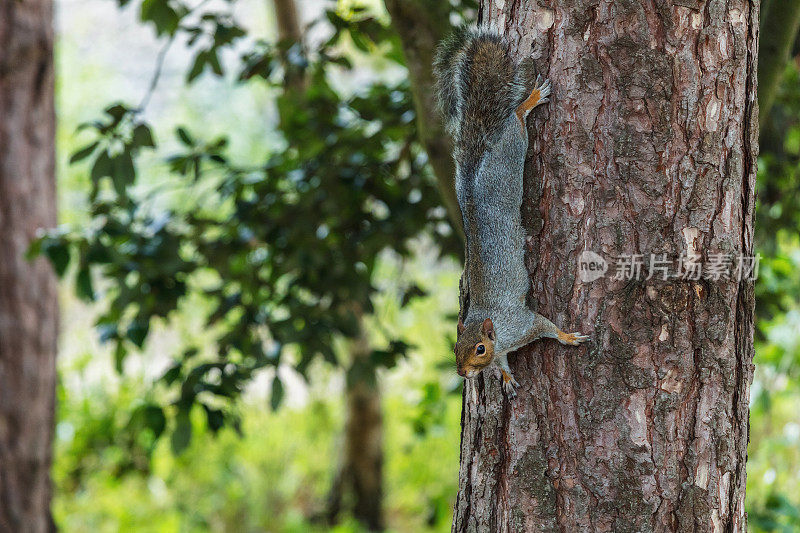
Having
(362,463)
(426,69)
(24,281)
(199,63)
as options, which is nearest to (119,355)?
(199,63)

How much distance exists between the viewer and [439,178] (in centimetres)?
158

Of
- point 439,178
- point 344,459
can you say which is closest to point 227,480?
point 344,459

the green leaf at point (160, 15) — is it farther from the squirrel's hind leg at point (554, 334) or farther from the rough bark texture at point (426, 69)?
the squirrel's hind leg at point (554, 334)

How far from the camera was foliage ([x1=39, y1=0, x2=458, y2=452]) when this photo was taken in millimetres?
1780

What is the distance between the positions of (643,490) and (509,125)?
1.75 feet

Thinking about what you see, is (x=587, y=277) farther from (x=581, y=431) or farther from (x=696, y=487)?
(x=696, y=487)

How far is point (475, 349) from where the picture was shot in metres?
1.04

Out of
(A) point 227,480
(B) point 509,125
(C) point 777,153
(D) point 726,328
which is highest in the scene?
(C) point 777,153

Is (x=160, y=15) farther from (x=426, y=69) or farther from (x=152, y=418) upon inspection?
(x=152, y=418)

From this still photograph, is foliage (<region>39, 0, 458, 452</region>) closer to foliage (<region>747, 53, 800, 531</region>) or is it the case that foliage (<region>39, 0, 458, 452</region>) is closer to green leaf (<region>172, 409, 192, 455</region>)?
green leaf (<region>172, 409, 192, 455</region>)

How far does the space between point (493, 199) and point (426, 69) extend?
63cm

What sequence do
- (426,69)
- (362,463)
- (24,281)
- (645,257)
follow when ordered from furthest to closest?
1. (362,463)
2. (24,281)
3. (426,69)
4. (645,257)

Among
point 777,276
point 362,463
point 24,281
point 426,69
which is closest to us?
point 426,69

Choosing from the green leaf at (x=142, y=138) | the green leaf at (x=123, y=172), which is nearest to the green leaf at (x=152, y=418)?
the green leaf at (x=123, y=172)
